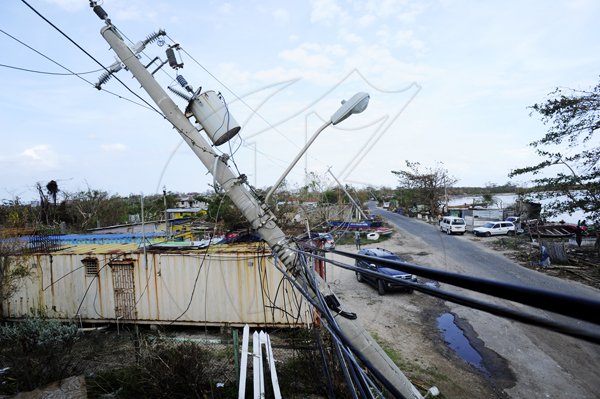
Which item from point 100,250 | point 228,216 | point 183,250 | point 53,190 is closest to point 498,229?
point 228,216

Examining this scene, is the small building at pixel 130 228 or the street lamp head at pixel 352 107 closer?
the street lamp head at pixel 352 107

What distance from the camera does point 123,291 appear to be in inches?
315

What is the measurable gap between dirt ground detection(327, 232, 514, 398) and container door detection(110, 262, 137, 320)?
525cm

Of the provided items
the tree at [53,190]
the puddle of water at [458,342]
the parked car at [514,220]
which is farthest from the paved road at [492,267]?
the tree at [53,190]

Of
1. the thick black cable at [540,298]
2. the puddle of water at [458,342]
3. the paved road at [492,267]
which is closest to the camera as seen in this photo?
the thick black cable at [540,298]

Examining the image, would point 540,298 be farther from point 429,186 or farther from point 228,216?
point 429,186

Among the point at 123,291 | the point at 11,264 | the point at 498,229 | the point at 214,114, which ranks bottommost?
the point at 498,229

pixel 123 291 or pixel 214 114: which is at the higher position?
pixel 214 114

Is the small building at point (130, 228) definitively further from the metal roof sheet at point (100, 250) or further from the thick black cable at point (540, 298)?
the thick black cable at point (540, 298)

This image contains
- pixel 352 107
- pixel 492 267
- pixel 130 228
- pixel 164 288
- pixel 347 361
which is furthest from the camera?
pixel 130 228

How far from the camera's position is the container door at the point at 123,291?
314 inches

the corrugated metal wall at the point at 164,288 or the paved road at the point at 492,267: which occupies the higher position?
the corrugated metal wall at the point at 164,288

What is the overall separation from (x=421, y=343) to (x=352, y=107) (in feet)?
22.7

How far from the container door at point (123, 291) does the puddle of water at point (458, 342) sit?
27.0 ft
